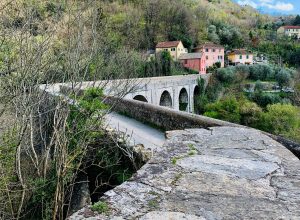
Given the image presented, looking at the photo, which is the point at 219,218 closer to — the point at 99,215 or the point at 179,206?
the point at 179,206

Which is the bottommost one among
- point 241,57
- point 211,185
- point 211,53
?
point 211,185

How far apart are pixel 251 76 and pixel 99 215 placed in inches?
1858

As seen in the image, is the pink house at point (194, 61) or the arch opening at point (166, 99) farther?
the pink house at point (194, 61)

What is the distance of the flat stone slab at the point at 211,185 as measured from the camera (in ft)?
7.91

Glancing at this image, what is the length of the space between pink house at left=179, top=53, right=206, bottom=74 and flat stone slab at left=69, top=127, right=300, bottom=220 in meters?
45.3

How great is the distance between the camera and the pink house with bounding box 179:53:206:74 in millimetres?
48281

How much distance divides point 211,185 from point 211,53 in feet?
176

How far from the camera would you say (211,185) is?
2.87 metres

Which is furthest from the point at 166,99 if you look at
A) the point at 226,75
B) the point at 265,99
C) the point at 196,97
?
the point at 226,75

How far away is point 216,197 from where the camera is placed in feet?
8.71

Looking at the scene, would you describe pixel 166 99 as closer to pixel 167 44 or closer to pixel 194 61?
pixel 194 61

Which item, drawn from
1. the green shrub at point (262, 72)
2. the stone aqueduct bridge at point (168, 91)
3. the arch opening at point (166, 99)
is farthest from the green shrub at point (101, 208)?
the green shrub at point (262, 72)

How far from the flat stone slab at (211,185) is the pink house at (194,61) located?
4531 cm

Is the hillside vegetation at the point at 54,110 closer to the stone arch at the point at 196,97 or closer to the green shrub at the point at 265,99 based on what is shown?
the green shrub at the point at 265,99
